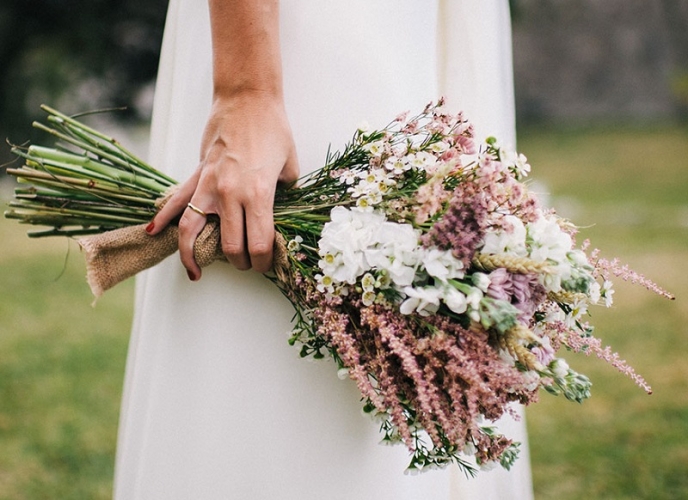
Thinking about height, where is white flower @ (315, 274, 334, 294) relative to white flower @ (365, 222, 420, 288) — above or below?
below

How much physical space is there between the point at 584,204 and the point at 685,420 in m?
7.30

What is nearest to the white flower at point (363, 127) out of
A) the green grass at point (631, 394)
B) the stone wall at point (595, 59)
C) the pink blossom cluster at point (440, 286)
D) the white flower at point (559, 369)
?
the pink blossom cluster at point (440, 286)

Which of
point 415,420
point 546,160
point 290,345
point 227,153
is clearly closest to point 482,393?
point 415,420

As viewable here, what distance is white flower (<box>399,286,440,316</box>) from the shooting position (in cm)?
131

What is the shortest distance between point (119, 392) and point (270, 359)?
9.52 ft

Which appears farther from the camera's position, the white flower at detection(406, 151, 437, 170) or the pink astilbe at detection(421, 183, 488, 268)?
the white flower at detection(406, 151, 437, 170)

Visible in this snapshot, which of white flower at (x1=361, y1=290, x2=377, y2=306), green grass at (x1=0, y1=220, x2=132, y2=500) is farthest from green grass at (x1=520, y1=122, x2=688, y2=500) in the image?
green grass at (x1=0, y1=220, x2=132, y2=500)

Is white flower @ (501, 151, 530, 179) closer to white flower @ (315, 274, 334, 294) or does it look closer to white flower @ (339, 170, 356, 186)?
white flower @ (339, 170, 356, 186)

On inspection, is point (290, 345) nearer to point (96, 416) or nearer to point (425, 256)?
point (425, 256)

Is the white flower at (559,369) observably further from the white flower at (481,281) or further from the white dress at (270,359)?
the white dress at (270,359)

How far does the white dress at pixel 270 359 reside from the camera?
153 cm

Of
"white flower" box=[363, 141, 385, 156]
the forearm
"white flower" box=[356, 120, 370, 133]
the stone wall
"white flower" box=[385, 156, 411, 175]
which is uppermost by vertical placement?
the stone wall

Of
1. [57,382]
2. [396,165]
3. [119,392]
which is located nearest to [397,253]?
[396,165]

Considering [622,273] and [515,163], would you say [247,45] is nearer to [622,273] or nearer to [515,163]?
[515,163]
